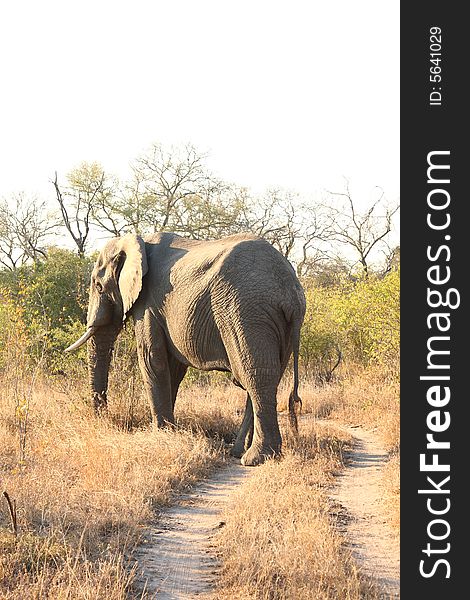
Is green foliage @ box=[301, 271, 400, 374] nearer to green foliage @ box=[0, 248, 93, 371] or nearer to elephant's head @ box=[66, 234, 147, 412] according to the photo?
elephant's head @ box=[66, 234, 147, 412]

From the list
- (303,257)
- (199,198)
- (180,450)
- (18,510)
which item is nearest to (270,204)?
(303,257)

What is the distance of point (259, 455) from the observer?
918 cm

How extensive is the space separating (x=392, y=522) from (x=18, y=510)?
2900 mm

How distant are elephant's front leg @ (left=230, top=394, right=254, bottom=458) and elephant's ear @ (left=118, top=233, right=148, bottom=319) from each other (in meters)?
2.09

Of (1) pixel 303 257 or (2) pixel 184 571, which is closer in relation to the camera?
(2) pixel 184 571

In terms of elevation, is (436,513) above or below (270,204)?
below

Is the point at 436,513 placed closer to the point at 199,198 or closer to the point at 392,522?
the point at 392,522

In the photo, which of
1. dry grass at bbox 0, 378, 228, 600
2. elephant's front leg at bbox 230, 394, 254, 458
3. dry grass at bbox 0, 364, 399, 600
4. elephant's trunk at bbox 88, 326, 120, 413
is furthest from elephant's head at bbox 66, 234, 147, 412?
elephant's front leg at bbox 230, 394, 254, 458

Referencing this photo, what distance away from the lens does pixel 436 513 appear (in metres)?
Answer: 4.77

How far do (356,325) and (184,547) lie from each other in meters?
9.88

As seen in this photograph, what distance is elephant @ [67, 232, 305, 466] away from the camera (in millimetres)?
9203

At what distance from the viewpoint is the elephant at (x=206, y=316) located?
9203mm

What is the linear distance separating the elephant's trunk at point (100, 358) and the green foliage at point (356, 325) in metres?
4.04

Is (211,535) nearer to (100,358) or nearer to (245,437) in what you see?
(245,437)
